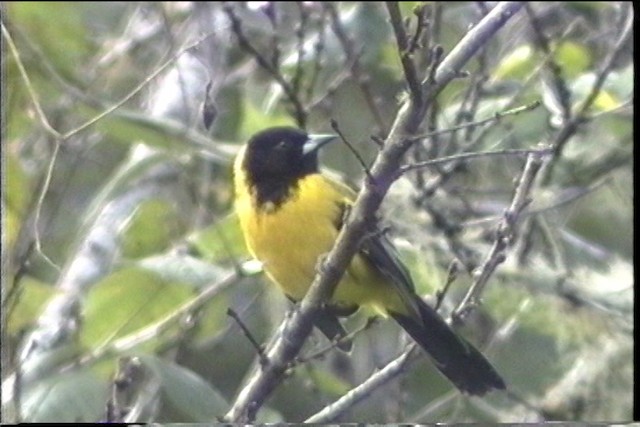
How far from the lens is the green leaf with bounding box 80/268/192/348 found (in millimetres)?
2227

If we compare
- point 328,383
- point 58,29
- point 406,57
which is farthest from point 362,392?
point 58,29

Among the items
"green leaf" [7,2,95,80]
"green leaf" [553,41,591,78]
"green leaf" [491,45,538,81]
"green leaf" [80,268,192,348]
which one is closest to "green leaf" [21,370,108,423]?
"green leaf" [80,268,192,348]

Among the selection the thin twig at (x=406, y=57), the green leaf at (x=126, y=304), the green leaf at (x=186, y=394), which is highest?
the thin twig at (x=406, y=57)

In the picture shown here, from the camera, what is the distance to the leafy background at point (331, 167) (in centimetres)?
215

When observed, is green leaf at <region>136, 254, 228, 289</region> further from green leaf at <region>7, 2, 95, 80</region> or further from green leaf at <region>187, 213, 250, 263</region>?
green leaf at <region>7, 2, 95, 80</region>

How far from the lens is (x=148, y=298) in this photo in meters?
2.24

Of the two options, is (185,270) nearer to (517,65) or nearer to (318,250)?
(318,250)

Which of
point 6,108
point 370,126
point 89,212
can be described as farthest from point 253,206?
point 89,212

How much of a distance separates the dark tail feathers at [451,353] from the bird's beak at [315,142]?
0.24 metres

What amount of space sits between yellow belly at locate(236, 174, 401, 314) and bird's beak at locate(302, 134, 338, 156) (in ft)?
0.13

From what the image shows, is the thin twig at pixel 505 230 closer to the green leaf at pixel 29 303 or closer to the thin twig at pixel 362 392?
the thin twig at pixel 362 392

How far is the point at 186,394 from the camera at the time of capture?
2.03 meters

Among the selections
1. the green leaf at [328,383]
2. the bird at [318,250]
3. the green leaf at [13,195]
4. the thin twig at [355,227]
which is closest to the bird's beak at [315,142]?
the bird at [318,250]

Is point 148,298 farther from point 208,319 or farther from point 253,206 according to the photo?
point 253,206
